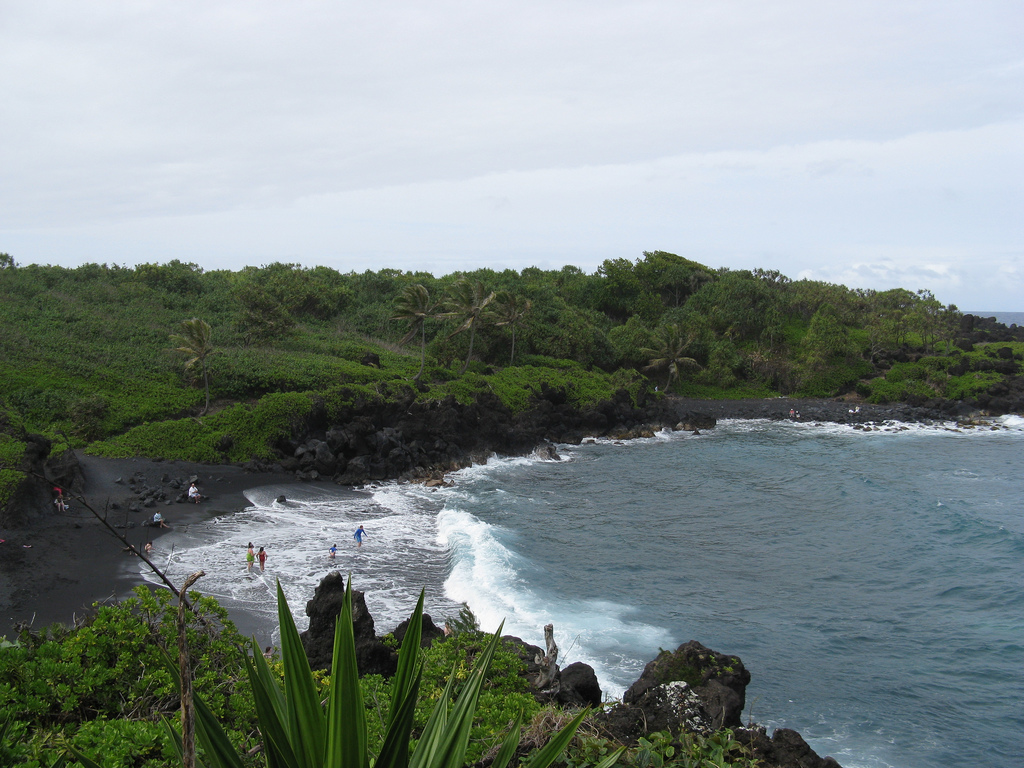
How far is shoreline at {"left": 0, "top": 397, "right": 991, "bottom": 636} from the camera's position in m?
16.3

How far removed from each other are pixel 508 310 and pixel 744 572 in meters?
30.5

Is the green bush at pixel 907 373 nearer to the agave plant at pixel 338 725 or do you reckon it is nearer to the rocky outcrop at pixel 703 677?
the rocky outcrop at pixel 703 677

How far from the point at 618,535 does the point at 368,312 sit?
123ft

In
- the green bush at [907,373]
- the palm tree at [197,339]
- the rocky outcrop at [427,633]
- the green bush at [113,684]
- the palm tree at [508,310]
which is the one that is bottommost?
the rocky outcrop at [427,633]

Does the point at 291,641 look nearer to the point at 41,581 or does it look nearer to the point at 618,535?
the point at 41,581

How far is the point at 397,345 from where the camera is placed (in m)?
51.6

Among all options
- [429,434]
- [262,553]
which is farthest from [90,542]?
[429,434]

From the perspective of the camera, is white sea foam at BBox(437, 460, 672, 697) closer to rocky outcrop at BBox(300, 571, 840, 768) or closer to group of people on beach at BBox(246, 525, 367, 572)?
rocky outcrop at BBox(300, 571, 840, 768)

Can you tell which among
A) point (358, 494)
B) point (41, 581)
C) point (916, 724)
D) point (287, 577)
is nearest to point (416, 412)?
point (358, 494)

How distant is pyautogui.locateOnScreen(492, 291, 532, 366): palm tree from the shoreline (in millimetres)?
22523

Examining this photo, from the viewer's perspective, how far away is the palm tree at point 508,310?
47875 millimetres

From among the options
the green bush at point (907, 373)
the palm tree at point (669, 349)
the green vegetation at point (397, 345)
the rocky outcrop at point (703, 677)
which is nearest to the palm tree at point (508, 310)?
the green vegetation at point (397, 345)

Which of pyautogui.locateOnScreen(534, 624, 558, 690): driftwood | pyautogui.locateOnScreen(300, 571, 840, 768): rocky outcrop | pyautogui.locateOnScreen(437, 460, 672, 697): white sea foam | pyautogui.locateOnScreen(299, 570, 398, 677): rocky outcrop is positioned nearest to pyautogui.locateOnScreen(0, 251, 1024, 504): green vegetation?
pyautogui.locateOnScreen(437, 460, 672, 697): white sea foam

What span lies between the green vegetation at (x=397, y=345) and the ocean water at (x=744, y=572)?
7734mm
